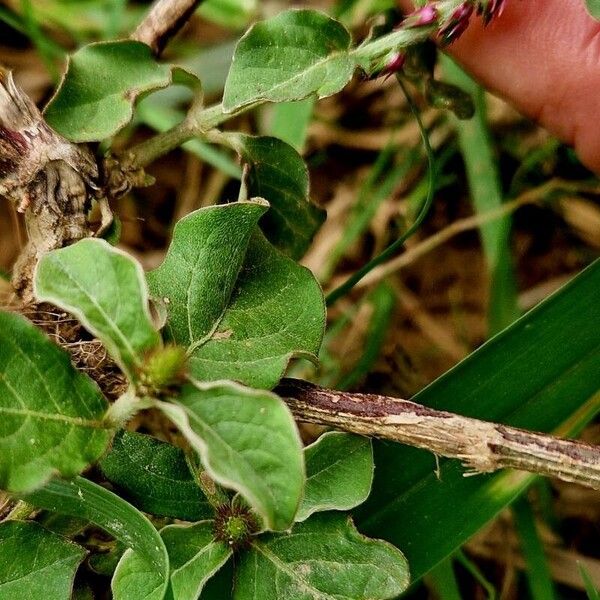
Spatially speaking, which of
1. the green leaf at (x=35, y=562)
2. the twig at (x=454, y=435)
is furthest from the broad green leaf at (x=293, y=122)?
the green leaf at (x=35, y=562)

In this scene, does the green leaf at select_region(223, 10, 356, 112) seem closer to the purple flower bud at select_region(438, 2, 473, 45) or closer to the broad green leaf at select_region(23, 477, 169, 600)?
the purple flower bud at select_region(438, 2, 473, 45)

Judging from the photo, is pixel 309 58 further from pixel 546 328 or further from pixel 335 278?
pixel 335 278

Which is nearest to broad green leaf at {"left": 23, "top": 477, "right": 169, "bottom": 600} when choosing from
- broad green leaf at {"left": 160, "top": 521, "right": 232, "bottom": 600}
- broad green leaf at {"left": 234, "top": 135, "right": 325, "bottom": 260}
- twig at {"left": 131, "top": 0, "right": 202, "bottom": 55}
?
broad green leaf at {"left": 160, "top": 521, "right": 232, "bottom": 600}

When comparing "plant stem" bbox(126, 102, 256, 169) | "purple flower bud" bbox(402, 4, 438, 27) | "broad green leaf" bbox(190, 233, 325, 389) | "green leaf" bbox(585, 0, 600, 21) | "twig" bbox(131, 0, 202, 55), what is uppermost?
"green leaf" bbox(585, 0, 600, 21)

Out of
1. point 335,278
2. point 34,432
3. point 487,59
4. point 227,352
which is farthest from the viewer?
point 335,278

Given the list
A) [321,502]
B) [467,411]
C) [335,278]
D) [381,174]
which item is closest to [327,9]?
[381,174]

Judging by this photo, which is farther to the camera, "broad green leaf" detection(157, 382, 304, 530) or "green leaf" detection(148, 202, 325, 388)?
"green leaf" detection(148, 202, 325, 388)
